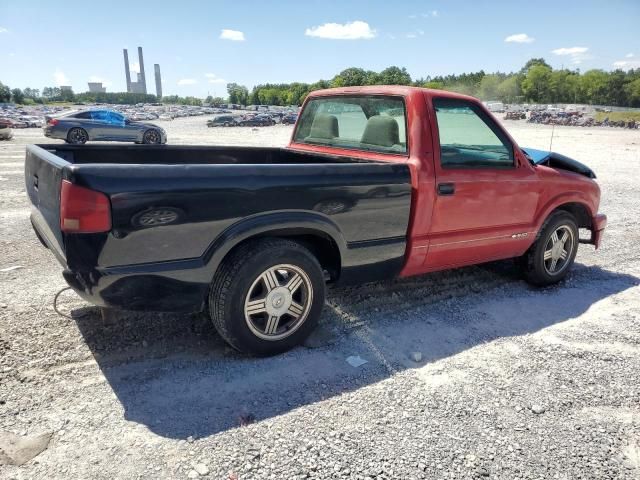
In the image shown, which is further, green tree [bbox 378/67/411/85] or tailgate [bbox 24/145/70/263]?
green tree [bbox 378/67/411/85]

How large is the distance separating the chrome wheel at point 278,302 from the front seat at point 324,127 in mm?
1899

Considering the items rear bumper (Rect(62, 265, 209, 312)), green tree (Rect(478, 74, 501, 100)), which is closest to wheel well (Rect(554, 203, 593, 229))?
rear bumper (Rect(62, 265, 209, 312))

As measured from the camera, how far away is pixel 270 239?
3.23m

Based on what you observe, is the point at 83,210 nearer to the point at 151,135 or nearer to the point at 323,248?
the point at 323,248

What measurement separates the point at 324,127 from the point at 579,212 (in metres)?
2.85

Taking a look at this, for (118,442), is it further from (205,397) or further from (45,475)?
(205,397)

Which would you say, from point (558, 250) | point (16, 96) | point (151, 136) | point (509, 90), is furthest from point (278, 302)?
point (16, 96)

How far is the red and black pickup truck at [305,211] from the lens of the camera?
2686 mm

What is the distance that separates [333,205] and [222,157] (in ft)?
6.46

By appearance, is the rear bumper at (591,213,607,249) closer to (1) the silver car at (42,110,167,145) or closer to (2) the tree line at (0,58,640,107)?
(1) the silver car at (42,110,167,145)

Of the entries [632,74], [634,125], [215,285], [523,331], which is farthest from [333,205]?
[632,74]

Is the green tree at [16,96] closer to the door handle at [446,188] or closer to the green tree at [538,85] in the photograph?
the green tree at [538,85]

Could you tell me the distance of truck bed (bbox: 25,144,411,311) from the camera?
264cm

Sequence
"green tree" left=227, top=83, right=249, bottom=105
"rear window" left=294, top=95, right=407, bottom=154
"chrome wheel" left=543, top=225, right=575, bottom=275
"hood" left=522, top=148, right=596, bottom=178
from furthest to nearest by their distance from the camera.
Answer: "green tree" left=227, top=83, right=249, bottom=105 → "hood" left=522, top=148, right=596, bottom=178 → "chrome wheel" left=543, top=225, right=575, bottom=275 → "rear window" left=294, top=95, right=407, bottom=154
